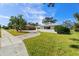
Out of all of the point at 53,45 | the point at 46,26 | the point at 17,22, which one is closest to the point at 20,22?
the point at 17,22

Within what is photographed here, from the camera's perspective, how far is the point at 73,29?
4.29 m

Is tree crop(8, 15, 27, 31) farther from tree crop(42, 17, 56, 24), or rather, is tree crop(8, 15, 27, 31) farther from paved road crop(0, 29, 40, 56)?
tree crop(42, 17, 56, 24)

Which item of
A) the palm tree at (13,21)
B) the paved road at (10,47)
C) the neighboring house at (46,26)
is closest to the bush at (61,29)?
the neighboring house at (46,26)

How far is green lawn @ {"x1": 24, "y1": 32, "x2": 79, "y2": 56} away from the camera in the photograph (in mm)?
4215

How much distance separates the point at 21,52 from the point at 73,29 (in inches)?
34.7

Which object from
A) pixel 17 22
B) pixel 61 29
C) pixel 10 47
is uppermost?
pixel 17 22

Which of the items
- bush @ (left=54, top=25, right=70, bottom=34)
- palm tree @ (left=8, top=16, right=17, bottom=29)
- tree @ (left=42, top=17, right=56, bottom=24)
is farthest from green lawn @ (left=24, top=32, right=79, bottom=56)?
palm tree @ (left=8, top=16, right=17, bottom=29)

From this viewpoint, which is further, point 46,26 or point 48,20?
point 46,26

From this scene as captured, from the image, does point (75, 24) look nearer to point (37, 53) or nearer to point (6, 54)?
point (37, 53)

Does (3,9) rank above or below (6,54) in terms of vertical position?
above

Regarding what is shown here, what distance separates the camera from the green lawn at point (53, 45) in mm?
4215

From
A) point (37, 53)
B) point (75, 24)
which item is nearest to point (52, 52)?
point (37, 53)

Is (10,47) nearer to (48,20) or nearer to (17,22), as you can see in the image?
(17,22)

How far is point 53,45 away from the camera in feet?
14.0
